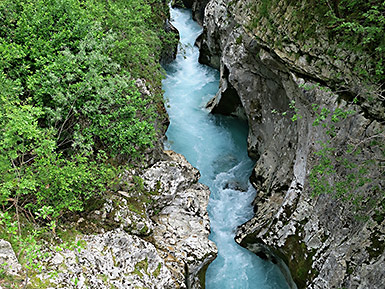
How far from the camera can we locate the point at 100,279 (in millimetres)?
5496

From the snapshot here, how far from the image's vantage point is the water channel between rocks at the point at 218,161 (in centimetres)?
909

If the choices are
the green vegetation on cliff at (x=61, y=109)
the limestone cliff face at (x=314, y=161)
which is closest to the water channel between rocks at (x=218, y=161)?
the limestone cliff face at (x=314, y=161)

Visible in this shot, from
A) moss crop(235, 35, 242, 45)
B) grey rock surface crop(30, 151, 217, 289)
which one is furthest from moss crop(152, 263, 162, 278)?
moss crop(235, 35, 242, 45)

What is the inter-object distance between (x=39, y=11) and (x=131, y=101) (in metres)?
3.01

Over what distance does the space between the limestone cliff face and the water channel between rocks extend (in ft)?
1.83

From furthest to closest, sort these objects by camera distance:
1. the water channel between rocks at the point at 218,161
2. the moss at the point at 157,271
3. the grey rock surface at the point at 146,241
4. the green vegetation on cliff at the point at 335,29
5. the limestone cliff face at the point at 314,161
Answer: the water channel between rocks at the point at 218,161
the moss at the point at 157,271
the limestone cliff face at the point at 314,161
the green vegetation on cliff at the point at 335,29
the grey rock surface at the point at 146,241

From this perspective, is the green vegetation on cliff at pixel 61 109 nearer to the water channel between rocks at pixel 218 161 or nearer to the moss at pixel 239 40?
the water channel between rocks at pixel 218 161

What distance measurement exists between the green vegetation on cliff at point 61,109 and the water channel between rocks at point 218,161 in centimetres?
259

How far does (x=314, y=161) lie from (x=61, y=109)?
20.7 ft

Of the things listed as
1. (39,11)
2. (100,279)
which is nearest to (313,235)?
(100,279)

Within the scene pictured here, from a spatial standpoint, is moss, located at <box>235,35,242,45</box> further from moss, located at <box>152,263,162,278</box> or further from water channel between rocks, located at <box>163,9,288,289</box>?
moss, located at <box>152,263,162,278</box>

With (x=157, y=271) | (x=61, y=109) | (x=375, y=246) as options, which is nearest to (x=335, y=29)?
(x=375, y=246)

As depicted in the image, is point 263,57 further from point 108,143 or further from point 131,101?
point 108,143

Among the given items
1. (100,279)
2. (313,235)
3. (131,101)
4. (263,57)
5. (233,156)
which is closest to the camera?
(100,279)
